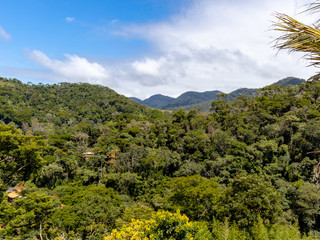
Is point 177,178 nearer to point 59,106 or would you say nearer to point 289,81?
point 59,106

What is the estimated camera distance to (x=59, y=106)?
178 ft

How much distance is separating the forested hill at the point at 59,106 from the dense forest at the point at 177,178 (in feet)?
23.2

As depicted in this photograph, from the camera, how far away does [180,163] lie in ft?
74.2

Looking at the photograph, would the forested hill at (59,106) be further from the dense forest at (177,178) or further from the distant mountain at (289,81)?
the distant mountain at (289,81)

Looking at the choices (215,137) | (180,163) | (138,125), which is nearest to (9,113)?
(138,125)

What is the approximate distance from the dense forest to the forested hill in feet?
23.2

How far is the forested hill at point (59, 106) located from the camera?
143ft

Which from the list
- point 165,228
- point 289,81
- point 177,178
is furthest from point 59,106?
point 289,81

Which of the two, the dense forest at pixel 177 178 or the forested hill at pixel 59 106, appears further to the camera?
the forested hill at pixel 59 106

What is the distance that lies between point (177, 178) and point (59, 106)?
49976 millimetres

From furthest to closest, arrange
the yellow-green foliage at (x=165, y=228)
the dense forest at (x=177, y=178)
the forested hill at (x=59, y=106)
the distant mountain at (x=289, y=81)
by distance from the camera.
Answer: the distant mountain at (x=289, y=81)
the forested hill at (x=59, y=106)
the dense forest at (x=177, y=178)
the yellow-green foliage at (x=165, y=228)

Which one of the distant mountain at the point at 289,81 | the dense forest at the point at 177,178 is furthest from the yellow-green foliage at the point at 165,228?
the distant mountain at the point at 289,81

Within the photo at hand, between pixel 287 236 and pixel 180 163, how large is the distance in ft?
59.0

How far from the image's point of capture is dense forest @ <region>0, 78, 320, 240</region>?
7.32m
